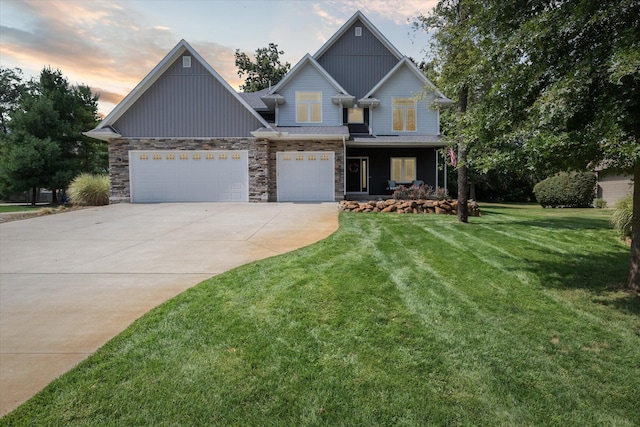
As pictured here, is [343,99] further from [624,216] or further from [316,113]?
[624,216]

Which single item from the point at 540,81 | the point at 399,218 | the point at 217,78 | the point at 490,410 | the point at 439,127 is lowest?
the point at 490,410

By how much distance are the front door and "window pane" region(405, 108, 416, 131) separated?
2934mm

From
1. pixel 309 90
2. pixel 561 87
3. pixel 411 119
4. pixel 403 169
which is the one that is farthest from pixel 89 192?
pixel 561 87

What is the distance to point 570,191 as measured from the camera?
18125 millimetres

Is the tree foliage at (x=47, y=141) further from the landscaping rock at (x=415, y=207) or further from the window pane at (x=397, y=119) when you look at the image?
the window pane at (x=397, y=119)

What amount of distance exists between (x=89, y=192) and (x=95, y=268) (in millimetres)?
13011

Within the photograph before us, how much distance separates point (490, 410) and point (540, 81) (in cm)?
372

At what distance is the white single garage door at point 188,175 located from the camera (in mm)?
16562

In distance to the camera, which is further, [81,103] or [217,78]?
[81,103]

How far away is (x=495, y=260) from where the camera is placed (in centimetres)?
607

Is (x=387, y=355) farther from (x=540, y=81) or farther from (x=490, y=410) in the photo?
(x=540, y=81)

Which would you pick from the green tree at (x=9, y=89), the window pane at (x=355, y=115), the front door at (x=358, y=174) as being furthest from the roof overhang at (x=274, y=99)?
the green tree at (x=9, y=89)

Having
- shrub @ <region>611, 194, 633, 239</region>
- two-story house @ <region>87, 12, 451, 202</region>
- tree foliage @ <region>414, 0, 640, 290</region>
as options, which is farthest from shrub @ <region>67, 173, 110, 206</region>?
shrub @ <region>611, 194, 633, 239</region>

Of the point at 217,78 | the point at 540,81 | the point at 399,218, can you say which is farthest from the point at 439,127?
the point at 540,81
